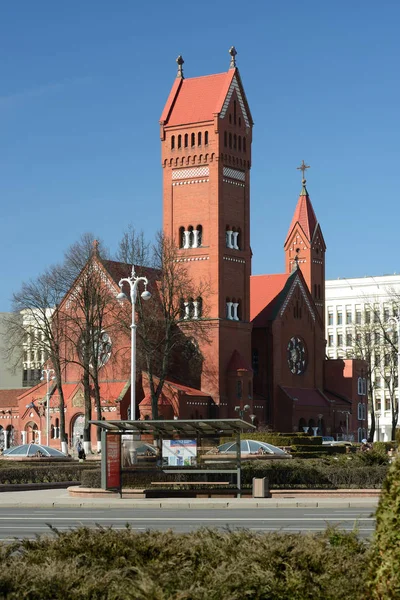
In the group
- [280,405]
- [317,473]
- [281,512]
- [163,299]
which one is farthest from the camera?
[280,405]

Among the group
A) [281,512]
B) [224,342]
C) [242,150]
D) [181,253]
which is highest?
[242,150]

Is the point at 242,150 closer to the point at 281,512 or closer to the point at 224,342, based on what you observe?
the point at 224,342

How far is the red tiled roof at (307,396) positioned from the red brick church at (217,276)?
0.55 feet

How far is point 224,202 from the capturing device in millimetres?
82000

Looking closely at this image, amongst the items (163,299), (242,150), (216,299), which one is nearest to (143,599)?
(163,299)

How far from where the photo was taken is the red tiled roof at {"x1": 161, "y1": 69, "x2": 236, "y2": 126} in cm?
8256

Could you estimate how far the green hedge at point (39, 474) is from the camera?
42094mm

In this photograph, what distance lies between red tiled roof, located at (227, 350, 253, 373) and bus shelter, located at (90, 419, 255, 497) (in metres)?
44.1

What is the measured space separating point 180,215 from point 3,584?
72.2m

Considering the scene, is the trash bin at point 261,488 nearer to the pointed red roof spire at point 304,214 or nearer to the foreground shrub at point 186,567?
the foreground shrub at point 186,567

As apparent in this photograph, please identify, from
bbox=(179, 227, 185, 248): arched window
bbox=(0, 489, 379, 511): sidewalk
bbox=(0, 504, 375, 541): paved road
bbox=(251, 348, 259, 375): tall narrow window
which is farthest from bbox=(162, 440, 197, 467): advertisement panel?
bbox=(251, 348, 259, 375): tall narrow window

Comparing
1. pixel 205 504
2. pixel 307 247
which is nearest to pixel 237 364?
pixel 307 247

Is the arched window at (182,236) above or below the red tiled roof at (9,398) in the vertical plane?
above

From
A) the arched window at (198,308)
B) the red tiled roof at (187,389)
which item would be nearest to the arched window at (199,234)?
the arched window at (198,308)
